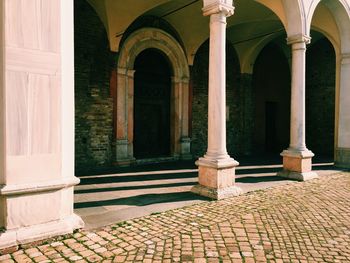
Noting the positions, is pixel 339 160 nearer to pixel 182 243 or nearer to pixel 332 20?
pixel 332 20

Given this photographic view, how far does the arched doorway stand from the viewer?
13.6 metres

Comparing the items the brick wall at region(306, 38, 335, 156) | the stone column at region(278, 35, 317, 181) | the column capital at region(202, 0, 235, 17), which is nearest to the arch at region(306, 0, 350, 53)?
the stone column at region(278, 35, 317, 181)

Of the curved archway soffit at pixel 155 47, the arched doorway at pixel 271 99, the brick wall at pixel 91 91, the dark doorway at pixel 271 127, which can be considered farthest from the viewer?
the dark doorway at pixel 271 127

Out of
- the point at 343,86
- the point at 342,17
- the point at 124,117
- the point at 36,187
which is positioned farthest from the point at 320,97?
the point at 36,187

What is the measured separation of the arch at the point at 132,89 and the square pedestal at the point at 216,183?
12.9ft

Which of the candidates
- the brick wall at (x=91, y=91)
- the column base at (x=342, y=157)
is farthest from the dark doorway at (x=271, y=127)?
the brick wall at (x=91, y=91)

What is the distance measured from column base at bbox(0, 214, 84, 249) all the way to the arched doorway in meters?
11.2

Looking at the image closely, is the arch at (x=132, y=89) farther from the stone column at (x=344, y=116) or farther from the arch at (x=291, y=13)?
the stone column at (x=344, y=116)

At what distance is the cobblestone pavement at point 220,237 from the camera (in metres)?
2.99

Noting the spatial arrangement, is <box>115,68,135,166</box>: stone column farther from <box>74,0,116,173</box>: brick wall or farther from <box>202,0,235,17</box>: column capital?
<box>202,0,235,17</box>: column capital

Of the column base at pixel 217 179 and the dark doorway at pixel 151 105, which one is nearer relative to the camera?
the column base at pixel 217 179

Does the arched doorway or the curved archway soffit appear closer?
the curved archway soffit

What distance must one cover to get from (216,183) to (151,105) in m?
5.56

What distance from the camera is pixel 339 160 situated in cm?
947
